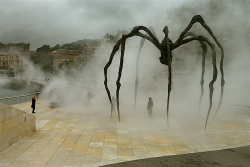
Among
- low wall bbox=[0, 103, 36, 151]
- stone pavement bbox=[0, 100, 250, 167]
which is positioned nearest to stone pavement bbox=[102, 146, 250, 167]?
stone pavement bbox=[0, 100, 250, 167]

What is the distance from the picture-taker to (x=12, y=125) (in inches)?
326

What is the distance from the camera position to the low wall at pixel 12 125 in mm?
7695

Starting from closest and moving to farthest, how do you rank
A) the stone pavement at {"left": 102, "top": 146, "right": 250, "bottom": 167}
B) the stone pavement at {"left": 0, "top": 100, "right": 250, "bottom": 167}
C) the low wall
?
the stone pavement at {"left": 102, "top": 146, "right": 250, "bottom": 167}, the stone pavement at {"left": 0, "top": 100, "right": 250, "bottom": 167}, the low wall

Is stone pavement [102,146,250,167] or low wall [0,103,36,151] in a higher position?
low wall [0,103,36,151]

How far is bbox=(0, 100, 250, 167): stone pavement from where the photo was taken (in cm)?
706

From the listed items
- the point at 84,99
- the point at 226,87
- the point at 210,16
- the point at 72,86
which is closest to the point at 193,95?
the point at 226,87

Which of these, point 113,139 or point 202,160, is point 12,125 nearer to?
point 113,139

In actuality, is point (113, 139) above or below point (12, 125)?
below

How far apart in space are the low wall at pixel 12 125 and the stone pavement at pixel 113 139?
234mm

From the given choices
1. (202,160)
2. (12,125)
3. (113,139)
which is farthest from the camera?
(113,139)

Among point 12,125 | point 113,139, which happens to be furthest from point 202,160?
point 12,125

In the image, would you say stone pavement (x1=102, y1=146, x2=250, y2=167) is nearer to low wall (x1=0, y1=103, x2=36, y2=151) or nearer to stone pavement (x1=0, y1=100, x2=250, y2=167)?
stone pavement (x1=0, y1=100, x2=250, y2=167)

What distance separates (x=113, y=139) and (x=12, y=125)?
3.39m

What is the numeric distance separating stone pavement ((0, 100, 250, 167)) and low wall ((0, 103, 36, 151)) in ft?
0.77
